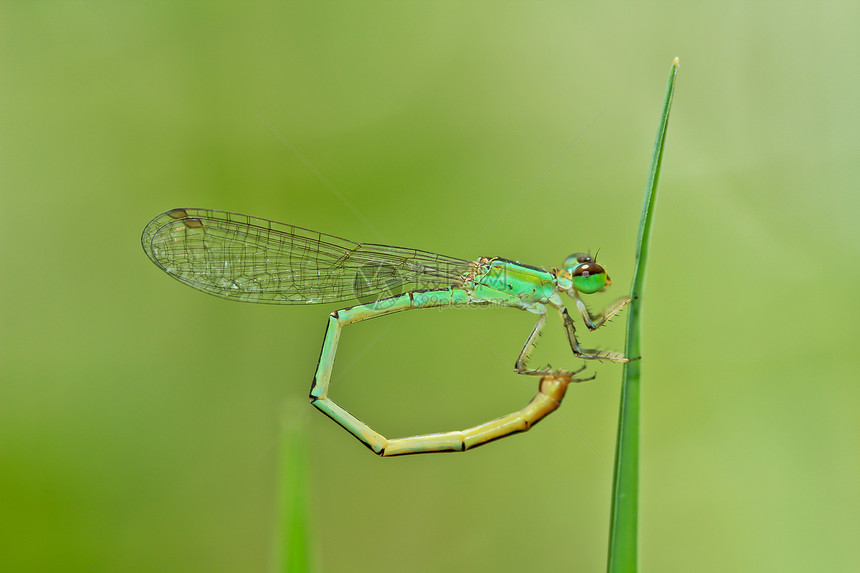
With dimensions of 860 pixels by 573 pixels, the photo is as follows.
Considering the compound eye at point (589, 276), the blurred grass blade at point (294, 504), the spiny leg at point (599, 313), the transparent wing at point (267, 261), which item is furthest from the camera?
the transparent wing at point (267, 261)

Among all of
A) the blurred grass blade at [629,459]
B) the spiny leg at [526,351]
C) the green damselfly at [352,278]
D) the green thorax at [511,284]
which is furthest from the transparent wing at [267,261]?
the blurred grass blade at [629,459]

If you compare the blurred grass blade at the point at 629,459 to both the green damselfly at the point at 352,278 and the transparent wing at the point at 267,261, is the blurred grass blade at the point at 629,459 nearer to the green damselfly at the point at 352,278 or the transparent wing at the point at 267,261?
the green damselfly at the point at 352,278

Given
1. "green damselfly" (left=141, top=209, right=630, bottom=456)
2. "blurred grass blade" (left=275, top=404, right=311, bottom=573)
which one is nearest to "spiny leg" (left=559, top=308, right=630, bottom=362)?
"green damselfly" (left=141, top=209, right=630, bottom=456)

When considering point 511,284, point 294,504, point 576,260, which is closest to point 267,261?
point 511,284

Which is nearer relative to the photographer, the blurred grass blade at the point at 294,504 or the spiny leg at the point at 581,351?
the blurred grass blade at the point at 294,504

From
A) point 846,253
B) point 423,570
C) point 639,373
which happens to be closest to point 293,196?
point 423,570

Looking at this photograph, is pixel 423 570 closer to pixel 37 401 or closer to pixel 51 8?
pixel 37 401

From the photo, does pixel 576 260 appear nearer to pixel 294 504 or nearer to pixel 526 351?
pixel 526 351

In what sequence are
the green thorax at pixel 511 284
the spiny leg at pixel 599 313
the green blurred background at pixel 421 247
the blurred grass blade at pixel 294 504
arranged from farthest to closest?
the green blurred background at pixel 421 247, the green thorax at pixel 511 284, the spiny leg at pixel 599 313, the blurred grass blade at pixel 294 504
